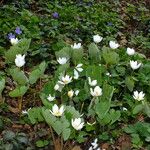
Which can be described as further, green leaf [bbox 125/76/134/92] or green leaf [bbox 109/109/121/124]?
green leaf [bbox 125/76/134/92]

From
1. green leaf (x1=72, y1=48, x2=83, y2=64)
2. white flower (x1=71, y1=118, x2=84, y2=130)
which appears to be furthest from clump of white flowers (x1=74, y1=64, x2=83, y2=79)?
white flower (x1=71, y1=118, x2=84, y2=130)

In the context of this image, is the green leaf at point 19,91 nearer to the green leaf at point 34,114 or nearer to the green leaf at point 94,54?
the green leaf at point 34,114

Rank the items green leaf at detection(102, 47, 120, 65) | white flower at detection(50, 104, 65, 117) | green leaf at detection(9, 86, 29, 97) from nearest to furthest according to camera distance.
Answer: white flower at detection(50, 104, 65, 117)
green leaf at detection(9, 86, 29, 97)
green leaf at detection(102, 47, 120, 65)

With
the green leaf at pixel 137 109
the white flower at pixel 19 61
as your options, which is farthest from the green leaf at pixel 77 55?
the green leaf at pixel 137 109

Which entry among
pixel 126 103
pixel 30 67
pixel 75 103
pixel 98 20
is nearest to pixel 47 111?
pixel 75 103

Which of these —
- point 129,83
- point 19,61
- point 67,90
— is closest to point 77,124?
point 67,90

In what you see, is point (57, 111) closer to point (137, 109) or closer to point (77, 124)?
point (77, 124)

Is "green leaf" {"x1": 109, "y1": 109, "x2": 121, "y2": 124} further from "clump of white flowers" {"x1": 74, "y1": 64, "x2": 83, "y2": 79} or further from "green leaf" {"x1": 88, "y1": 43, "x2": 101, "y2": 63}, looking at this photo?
"green leaf" {"x1": 88, "y1": 43, "x2": 101, "y2": 63}

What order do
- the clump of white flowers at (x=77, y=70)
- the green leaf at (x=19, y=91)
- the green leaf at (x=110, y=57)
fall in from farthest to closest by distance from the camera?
the green leaf at (x=110, y=57), the clump of white flowers at (x=77, y=70), the green leaf at (x=19, y=91)
